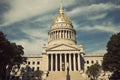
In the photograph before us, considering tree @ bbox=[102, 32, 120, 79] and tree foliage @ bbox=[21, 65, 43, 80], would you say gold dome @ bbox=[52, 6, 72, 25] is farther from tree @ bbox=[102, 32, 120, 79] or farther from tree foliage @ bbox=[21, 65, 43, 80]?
tree @ bbox=[102, 32, 120, 79]

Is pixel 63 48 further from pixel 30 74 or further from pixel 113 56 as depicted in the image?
pixel 113 56

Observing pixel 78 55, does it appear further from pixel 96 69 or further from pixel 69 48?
pixel 96 69

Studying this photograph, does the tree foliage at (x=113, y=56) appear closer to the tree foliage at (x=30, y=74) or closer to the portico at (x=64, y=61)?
the tree foliage at (x=30, y=74)

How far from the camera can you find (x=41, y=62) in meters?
110

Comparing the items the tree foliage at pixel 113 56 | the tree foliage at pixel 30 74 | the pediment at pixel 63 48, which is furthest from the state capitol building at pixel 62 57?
the tree foliage at pixel 113 56

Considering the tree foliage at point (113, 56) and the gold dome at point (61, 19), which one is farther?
the gold dome at point (61, 19)

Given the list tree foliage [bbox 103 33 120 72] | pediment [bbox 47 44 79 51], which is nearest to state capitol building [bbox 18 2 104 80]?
pediment [bbox 47 44 79 51]

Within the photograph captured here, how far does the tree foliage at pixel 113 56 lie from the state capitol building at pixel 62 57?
16464 mm

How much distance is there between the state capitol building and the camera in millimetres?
94875

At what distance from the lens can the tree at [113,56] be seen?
6662 centimetres

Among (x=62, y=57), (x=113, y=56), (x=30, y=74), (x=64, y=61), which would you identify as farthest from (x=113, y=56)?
(x=30, y=74)

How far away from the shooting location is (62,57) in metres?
104

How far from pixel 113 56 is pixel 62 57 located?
128 ft

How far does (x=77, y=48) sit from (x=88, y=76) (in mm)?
18181
